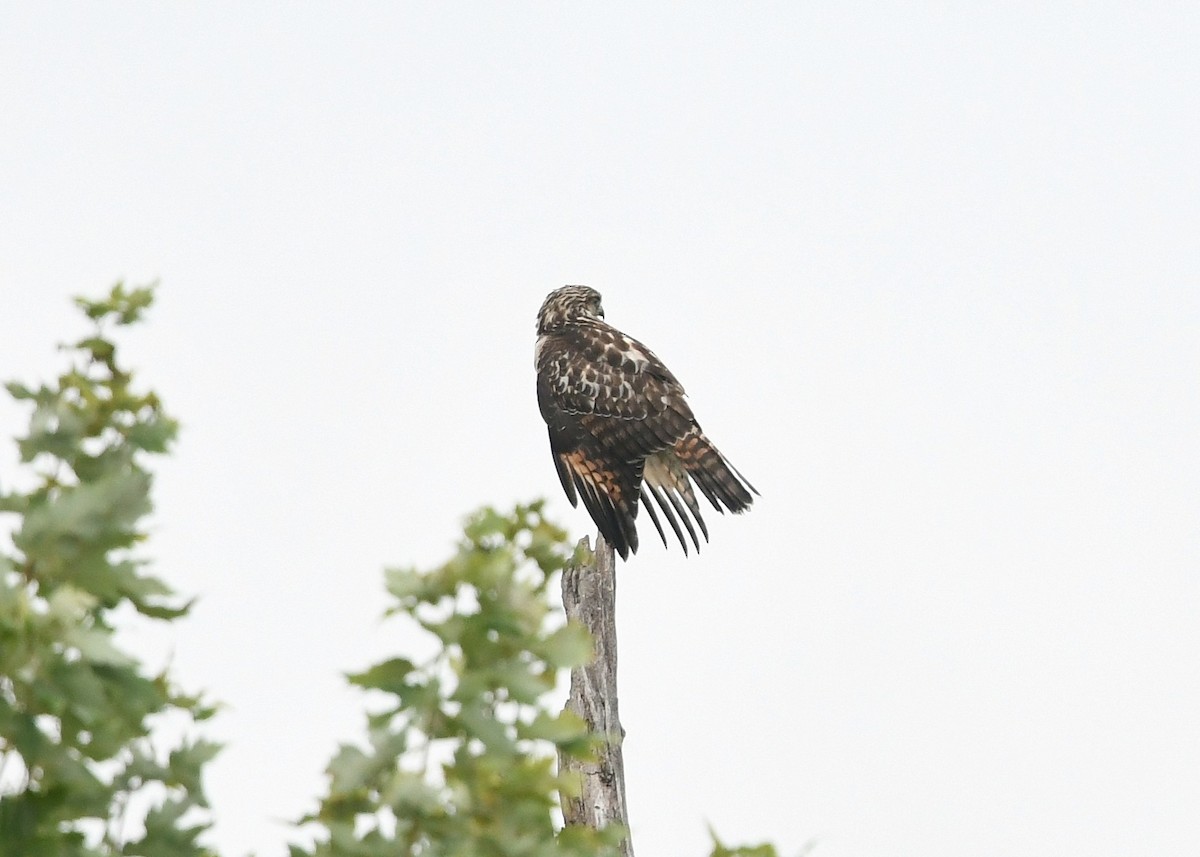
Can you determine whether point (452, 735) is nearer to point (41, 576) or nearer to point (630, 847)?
point (41, 576)

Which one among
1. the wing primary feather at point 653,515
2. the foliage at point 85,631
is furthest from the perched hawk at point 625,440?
the foliage at point 85,631

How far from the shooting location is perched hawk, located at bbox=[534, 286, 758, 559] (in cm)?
1016

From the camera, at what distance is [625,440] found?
1034 centimetres

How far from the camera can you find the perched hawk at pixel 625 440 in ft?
33.3

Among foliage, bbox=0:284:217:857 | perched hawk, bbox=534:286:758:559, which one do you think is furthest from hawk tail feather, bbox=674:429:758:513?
foliage, bbox=0:284:217:857

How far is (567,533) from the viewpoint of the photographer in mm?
1750

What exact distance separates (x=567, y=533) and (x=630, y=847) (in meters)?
5.69

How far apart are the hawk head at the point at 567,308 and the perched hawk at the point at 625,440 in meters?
0.67

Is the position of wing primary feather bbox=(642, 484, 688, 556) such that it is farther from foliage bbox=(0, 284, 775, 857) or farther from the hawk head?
foliage bbox=(0, 284, 775, 857)

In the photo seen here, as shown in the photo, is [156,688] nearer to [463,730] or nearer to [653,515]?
[463,730]

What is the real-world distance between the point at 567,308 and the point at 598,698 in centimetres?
473

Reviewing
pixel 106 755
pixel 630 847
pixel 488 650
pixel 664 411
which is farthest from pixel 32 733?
pixel 664 411

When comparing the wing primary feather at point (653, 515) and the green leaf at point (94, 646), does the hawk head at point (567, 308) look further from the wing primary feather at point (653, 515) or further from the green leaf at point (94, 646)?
the green leaf at point (94, 646)

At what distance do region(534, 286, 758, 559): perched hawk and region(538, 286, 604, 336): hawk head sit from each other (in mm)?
671
